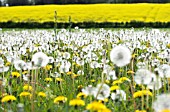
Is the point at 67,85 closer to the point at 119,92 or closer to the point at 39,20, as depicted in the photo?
the point at 119,92

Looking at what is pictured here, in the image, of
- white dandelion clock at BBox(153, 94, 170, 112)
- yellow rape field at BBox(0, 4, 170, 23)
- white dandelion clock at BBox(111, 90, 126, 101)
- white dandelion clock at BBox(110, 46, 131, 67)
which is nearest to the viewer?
white dandelion clock at BBox(153, 94, 170, 112)

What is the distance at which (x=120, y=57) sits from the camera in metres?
2.12

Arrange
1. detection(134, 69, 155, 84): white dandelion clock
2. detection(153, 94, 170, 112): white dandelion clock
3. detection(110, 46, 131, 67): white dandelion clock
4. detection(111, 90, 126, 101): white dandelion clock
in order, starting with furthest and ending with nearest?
detection(111, 90, 126, 101): white dandelion clock
detection(134, 69, 155, 84): white dandelion clock
detection(110, 46, 131, 67): white dandelion clock
detection(153, 94, 170, 112): white dandelion clock

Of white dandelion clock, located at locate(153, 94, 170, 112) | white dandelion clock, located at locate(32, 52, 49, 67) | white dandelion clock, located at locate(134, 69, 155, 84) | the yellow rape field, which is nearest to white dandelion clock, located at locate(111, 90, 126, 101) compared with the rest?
white dandelion clock, located at locate(134, 69, 155, 84)

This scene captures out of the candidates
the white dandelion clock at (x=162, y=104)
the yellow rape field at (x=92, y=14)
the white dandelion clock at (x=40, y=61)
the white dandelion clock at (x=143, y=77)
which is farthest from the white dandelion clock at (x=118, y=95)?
the yellow rape field at (x=92, y=14)

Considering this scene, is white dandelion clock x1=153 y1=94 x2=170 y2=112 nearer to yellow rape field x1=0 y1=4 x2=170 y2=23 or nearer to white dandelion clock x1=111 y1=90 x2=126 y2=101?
white dandelion clock x1=111 y1=90 x2=126 y2=101

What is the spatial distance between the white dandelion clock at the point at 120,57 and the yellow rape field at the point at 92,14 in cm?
2923

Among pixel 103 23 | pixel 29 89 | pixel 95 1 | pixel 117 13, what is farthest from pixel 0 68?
pixel 95 1

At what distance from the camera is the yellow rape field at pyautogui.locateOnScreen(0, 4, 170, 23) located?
107ft

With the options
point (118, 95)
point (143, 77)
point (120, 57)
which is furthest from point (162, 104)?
point (118, 95)

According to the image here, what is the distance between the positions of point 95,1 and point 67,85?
59.9 metres

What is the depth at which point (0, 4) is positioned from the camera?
213 ft

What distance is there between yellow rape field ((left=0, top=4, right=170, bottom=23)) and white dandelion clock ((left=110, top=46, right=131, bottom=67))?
29.2m

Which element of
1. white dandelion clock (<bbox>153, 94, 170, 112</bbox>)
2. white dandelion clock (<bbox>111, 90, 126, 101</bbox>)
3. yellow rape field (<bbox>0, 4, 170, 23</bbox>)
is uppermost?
white dandelion clock (<bbox>153, 94, 170, 112</bbox>)
